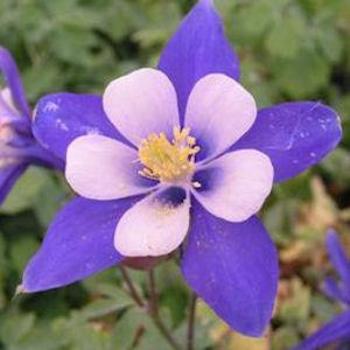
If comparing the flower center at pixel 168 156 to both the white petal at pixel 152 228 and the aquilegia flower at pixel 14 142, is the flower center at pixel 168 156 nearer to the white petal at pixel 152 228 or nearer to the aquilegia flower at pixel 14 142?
the white petal at pixel 152 228

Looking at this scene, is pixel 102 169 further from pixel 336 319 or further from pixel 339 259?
pixel 339 259

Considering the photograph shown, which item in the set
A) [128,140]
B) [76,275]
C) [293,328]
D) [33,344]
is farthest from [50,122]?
[293,328]

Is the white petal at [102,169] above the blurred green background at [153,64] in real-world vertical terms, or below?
above

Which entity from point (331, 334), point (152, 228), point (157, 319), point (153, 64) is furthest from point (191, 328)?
point (153, 64)

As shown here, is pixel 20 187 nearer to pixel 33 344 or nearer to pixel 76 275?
pixel 33 344

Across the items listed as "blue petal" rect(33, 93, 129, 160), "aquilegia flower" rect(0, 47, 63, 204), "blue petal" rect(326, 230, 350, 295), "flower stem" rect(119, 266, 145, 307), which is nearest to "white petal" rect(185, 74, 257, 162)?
"blue petal" rect(33, 93, 129, 160)

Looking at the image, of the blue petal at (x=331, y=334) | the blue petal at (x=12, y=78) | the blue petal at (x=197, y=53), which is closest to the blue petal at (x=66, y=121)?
the blue petal at (x=197, y=53)
